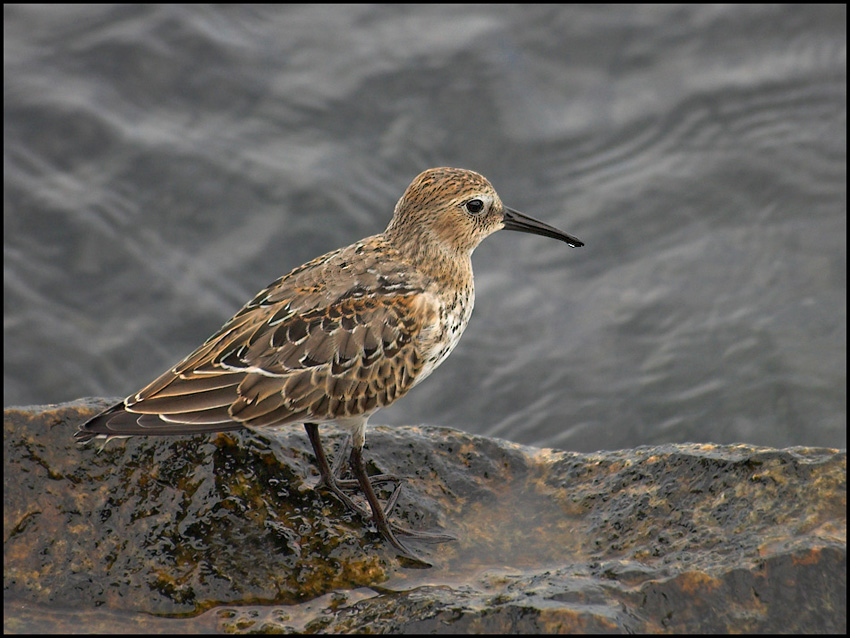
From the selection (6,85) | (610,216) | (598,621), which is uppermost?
(6,85)

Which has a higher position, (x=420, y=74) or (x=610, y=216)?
(x=420, y=74)

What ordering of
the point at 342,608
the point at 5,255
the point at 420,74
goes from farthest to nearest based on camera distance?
the point at 420,74
the point at 5,255
the point at 342,608

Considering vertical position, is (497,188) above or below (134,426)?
above

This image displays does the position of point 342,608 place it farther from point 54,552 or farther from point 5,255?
point 5,255

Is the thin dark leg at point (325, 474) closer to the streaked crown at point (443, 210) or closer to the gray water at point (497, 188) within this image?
the streaked crown at point (443, 210)

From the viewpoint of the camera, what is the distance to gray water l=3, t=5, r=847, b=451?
11469 millimetres

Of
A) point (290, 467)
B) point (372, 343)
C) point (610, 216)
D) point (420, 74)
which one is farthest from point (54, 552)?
point (420, 74)

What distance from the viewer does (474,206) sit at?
7.18 m

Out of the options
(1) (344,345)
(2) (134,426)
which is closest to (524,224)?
(1) (344,345)

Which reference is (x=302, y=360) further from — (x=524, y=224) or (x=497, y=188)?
(x=497, y=188)

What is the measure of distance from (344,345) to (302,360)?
0.98ft

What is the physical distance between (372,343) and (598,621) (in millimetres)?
2307

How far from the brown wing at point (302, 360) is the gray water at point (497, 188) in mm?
4875

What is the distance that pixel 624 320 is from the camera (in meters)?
12.1
